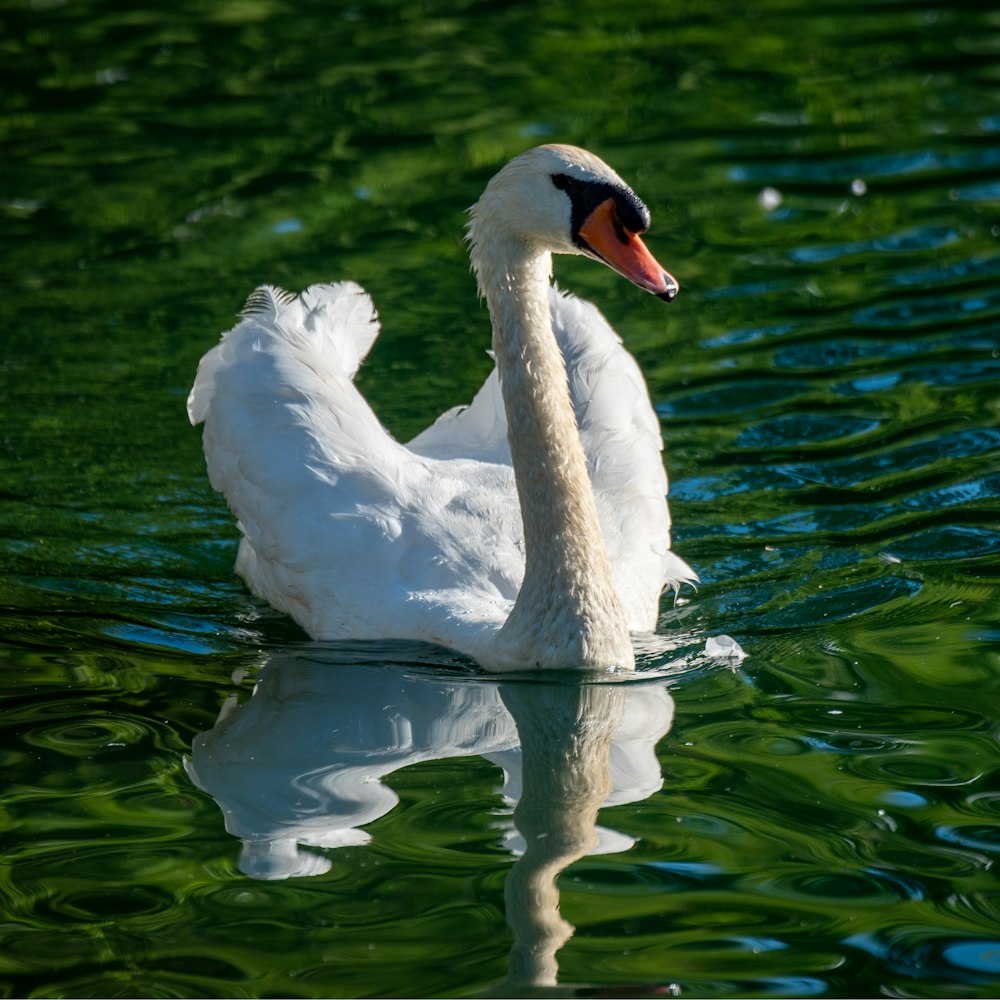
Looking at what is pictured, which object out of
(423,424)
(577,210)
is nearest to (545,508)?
(577,210)

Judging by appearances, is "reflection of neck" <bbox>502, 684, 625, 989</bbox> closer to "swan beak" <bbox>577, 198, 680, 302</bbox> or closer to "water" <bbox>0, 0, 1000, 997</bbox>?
"water" <bbox>0, 0, 1000, 997</bbox>

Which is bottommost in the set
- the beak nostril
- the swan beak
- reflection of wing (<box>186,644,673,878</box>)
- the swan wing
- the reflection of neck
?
the reflection of neck

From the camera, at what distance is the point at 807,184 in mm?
13023

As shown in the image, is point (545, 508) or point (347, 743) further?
point (545, 508)

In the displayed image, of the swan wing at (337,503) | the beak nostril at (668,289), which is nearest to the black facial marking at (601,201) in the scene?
the beak nostril at (668,289)

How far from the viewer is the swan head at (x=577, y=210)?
6.55 meters

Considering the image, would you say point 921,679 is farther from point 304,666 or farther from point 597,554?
point 304,666

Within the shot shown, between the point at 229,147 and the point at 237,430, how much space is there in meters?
6.25

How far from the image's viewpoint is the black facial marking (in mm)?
6535

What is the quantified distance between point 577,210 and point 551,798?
213 cm

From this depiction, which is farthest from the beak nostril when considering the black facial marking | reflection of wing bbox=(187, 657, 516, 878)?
reflection of wing bbox=(187, 657, 516, 878)

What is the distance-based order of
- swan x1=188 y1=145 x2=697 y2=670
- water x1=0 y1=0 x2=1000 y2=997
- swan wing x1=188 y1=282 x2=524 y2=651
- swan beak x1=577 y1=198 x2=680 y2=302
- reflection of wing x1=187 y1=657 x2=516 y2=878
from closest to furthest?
water x1=0 y1=0 x2=1000 y2=997, reflection of wing x1=187 y1=657 x2=516 y2=878, swan beak x1=577 y1=198 x2=680 y2=302, swan x1=188 y1=145 x2=697 y2=670, swan wing x1=188 y1=282 x2=524 y2=651

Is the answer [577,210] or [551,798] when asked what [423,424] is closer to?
[577,210]

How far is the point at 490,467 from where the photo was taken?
829cm
